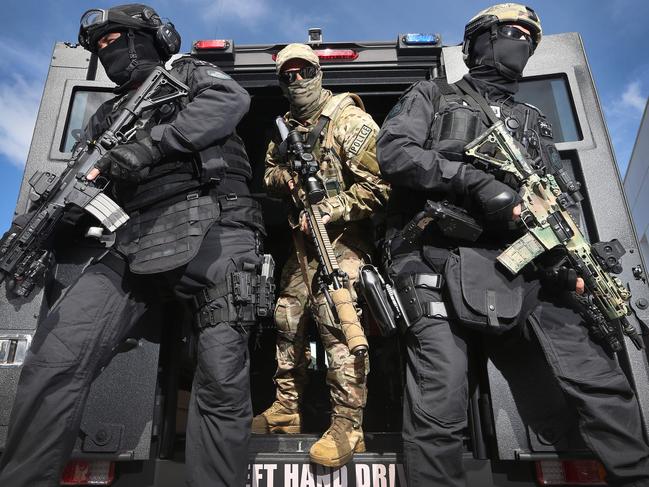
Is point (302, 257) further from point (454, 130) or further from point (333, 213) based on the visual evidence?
point (454, 130)

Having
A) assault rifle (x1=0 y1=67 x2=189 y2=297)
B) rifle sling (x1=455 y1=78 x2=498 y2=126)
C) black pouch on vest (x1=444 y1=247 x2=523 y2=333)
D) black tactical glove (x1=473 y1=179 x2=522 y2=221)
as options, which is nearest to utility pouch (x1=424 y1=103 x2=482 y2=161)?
rifle sling (x1=455 y1=78 x2=498 y2=126)

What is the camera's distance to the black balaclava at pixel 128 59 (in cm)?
258

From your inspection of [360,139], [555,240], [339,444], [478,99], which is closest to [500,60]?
[478,99]

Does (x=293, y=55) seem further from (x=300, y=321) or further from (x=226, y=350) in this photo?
(x=226, y=350)

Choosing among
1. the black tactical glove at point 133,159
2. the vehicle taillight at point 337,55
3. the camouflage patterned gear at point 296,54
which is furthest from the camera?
the vehicle taillight at point 337,55

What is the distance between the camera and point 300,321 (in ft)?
9.92

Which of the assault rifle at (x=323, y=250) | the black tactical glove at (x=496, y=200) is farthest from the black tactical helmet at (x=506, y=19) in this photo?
the assault rifle at (x=323, y=250)

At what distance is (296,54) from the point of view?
3.00 m

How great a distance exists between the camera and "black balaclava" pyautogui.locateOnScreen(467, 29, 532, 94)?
2.62 meters

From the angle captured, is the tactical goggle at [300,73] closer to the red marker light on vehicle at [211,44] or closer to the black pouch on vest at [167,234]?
the red marker light on vehicle at [211,44]

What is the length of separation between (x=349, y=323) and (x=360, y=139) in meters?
1.15

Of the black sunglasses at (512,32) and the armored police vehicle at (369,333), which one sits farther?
the black sunglasses at (512,32)

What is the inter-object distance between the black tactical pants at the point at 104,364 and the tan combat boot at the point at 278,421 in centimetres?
84

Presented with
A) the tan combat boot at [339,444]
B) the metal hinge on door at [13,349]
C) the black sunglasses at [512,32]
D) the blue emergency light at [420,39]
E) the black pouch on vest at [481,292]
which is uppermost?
the blue emergency light at [420,39]
